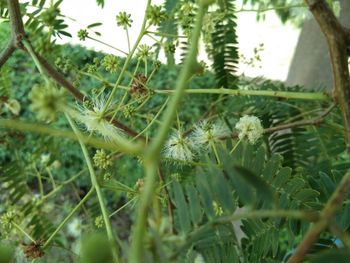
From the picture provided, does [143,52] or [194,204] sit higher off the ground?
[143,52]

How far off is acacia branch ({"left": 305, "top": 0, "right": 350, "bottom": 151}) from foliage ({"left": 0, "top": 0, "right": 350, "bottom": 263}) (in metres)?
0.08

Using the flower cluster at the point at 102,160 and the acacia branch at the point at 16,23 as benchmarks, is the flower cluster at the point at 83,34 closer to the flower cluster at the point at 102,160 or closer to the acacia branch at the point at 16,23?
the acacia branch at the point at 16,23

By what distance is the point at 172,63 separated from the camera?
1.06 metres

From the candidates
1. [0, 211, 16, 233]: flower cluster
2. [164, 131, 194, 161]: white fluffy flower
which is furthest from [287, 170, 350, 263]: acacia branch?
[0, 211, 16, 233]: flower cluster

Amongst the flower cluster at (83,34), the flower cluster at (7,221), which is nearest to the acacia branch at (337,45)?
the flower cluster at (83,34)

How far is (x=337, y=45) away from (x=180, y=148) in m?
0.31

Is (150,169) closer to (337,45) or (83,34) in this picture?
(337,45)

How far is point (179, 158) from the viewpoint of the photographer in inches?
28.6

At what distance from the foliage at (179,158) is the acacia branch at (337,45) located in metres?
0.08

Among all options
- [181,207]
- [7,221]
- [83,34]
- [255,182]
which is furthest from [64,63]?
[255,182]

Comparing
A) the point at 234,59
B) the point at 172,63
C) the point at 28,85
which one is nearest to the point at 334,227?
the point at 172,63

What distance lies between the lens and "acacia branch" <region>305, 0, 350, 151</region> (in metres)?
0.47

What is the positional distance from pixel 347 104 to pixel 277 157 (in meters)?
0.19

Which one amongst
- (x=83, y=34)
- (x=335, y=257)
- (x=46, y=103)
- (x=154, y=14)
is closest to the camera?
(x=335, y=257)
